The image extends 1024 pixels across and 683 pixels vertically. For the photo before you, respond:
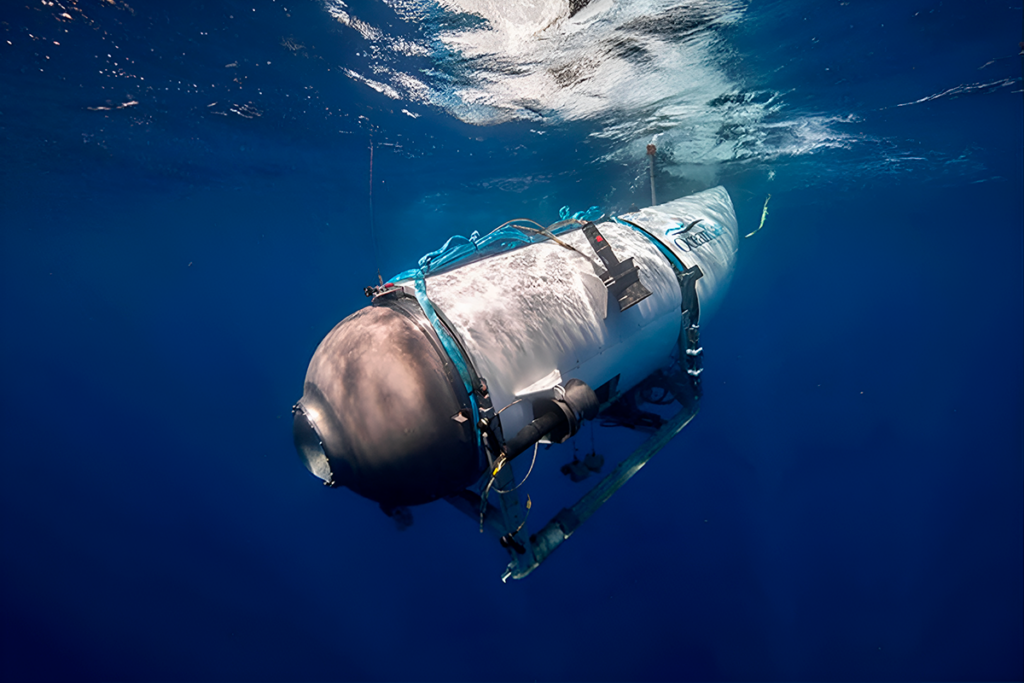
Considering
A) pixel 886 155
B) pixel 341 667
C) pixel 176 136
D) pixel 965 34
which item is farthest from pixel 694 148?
pixel 341 667

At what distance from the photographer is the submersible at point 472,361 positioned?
2.21 metres

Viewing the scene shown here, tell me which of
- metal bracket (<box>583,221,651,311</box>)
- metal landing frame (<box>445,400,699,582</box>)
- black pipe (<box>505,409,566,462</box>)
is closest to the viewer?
black pipe (<box>505,409,566,462</box>)

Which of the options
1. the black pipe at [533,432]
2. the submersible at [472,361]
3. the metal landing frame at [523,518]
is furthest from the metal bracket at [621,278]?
the metal landing frame at [523,518]

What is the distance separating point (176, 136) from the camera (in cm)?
719

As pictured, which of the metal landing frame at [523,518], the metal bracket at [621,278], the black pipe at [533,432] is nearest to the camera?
the black pipe at [533,432]

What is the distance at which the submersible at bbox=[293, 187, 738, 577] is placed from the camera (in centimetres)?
221

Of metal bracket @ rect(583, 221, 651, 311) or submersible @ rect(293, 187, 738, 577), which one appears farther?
metal bracket @ rect(583, 221, 651, 311)

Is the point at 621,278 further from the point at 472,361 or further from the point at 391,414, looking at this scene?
the point at 391,414

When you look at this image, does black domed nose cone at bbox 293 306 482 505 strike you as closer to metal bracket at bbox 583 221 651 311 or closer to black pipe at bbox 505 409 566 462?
black pipe at bbox 505 409 566 462

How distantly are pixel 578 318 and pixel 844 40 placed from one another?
19.6 ft

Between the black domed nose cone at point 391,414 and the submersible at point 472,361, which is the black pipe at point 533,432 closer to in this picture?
the submersible at point 472,361

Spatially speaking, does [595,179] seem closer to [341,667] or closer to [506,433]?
[506,433]

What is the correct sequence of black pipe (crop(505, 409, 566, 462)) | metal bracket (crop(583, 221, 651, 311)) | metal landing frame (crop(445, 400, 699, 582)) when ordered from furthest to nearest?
metal bracket (crop(583, 221, 651, 311)) → metal landing frame (crop(445, 400, 699, 582)) → black pipe (crop(505, 409, 566, 462))

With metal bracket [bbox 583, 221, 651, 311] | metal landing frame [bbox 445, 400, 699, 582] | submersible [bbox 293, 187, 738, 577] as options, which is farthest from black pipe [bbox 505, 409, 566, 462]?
metal bracket [bbox 583, 221, 651, 311]
